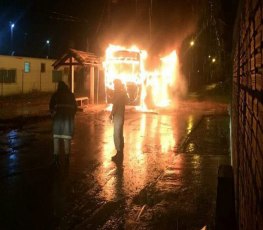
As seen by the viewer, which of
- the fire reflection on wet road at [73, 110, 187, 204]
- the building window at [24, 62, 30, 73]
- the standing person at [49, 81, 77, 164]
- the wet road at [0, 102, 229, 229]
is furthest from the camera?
the building window at [24, 62, 30, 73]

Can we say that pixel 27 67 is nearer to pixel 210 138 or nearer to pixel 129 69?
pixel 129 69

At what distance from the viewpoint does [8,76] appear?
104 feet

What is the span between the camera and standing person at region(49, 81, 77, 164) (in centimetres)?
881

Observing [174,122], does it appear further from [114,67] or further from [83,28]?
[83,28]

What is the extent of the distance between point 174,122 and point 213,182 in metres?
10.1

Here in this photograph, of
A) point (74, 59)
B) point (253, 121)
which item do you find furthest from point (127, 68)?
point (253, 121)

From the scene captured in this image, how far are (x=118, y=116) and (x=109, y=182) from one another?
2.54 m

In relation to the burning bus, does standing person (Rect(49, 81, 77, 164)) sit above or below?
below

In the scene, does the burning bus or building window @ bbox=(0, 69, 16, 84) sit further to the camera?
building window @ bbox=(0, 69, 16, 84)

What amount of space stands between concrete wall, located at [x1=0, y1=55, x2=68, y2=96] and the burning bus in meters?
10.5

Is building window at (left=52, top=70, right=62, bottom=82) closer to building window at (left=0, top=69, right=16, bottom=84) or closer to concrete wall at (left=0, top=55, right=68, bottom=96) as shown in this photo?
concrete wall at (left=0, top=55, right=68, bottom=96)

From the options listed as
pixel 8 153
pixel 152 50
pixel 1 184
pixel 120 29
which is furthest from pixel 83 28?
pixel 1 184

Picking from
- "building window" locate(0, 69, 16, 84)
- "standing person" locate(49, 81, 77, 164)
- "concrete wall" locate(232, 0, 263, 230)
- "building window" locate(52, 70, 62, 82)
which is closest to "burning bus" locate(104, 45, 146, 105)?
"building window" locate(0, 69, 16, 84)

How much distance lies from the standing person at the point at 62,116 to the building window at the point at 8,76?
23.5 metres
